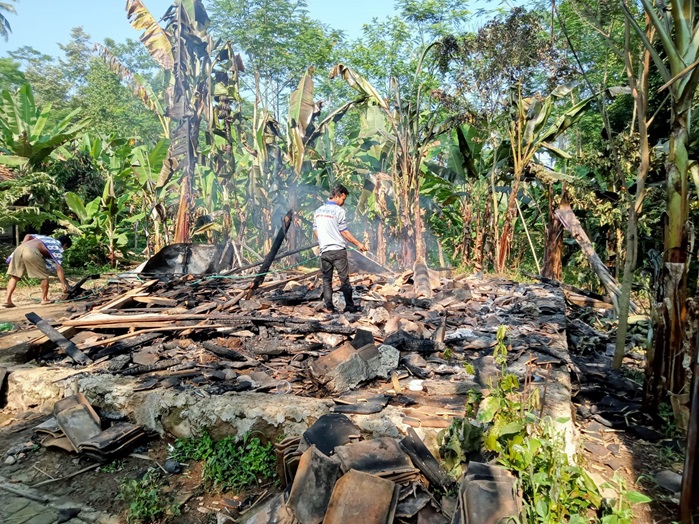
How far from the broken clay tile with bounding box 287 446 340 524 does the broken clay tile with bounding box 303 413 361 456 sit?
22cm

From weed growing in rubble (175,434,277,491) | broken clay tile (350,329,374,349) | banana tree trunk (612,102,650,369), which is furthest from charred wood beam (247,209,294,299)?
banana tree trunk (612,102,650,369)

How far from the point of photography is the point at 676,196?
3.46 m

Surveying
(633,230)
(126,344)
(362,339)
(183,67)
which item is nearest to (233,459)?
(362,339)

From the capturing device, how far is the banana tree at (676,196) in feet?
11.0

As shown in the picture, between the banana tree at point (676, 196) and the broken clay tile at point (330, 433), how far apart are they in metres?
2.47

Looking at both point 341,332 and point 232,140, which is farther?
point 232,140

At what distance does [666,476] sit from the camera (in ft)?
9.55

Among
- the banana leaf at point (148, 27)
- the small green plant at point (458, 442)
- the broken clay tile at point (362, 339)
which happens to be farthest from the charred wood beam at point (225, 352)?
the banana leaf at point (148, 27)

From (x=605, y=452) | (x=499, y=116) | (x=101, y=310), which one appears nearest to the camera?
(x=605, y=452)

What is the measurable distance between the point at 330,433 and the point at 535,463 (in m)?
1.24

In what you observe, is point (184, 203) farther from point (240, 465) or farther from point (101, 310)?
point (240, 465)

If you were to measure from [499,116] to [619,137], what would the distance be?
16.6 ft

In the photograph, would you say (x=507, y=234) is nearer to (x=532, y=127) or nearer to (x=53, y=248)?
(x=532, y=127)

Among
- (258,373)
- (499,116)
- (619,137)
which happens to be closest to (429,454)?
(258,373)
